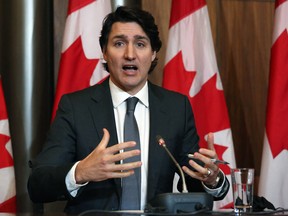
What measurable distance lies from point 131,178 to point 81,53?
1.11 m

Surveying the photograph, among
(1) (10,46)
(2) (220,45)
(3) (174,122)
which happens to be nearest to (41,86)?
(1) (10,46)

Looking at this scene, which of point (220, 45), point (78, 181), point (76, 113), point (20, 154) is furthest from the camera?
point (220, 45)

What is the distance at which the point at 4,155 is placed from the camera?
291 cm

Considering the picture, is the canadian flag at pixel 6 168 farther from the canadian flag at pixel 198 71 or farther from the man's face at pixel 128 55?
the canadian flag at pixel 198 71

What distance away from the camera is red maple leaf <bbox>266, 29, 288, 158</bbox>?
315 centimetres

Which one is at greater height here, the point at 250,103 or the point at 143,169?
the point at 250,103

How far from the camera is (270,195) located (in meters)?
3.11

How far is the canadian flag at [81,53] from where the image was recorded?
124 inches

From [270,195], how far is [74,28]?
1.43m

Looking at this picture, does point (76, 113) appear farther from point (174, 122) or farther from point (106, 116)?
point (174, 122)

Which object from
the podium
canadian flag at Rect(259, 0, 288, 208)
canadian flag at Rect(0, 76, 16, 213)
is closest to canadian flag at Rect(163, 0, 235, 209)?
canadian flag at Rect(259, 0, 288, 208)

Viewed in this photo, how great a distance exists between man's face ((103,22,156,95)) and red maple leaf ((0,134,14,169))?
79 cm

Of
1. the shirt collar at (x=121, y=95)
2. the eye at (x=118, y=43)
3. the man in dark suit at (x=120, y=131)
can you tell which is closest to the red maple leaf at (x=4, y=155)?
the man in dark suit at (x=120, y=131)

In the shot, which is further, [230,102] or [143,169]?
[230,102]
